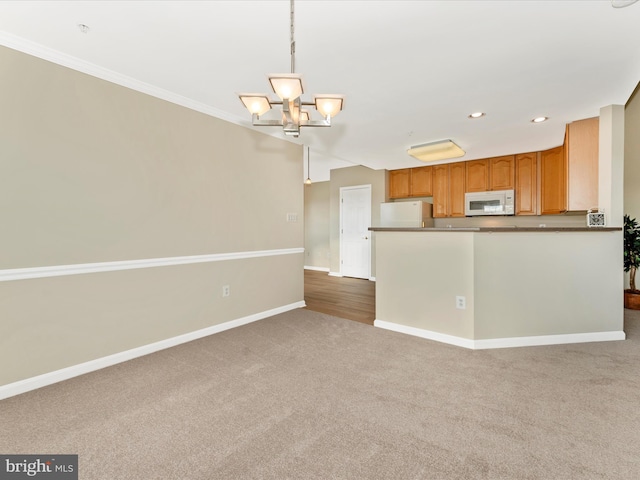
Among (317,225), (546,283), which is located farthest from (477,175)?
(317,225)

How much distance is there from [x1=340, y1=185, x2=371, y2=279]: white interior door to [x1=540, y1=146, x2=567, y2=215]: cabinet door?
309 cm

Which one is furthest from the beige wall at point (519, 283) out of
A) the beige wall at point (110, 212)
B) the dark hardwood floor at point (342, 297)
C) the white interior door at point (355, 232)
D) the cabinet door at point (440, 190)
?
the white interior door at point (355, 232)

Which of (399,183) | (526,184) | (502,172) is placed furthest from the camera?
(399,183)

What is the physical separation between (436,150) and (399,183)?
1.88 m

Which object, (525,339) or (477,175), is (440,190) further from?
(525,339)

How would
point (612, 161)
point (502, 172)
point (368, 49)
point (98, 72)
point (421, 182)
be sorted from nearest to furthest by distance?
point (368, 49) → point (98, 72) → point (612, 161) → point (502, 172) → point (421, 182)

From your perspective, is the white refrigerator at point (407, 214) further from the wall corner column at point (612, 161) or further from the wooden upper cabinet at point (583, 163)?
the wall corner column at point (612, 161)

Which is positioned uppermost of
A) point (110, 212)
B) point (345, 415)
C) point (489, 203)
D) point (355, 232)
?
point (489, 203)

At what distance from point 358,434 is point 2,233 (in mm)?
2646

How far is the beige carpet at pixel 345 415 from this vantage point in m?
1.42

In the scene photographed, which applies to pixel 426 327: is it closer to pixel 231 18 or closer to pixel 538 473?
pixel 538 473

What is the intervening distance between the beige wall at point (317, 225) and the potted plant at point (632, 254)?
5366 mm

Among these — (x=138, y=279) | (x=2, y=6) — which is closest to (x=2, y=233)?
(x=138, y=279)

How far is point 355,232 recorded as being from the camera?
6.73m
